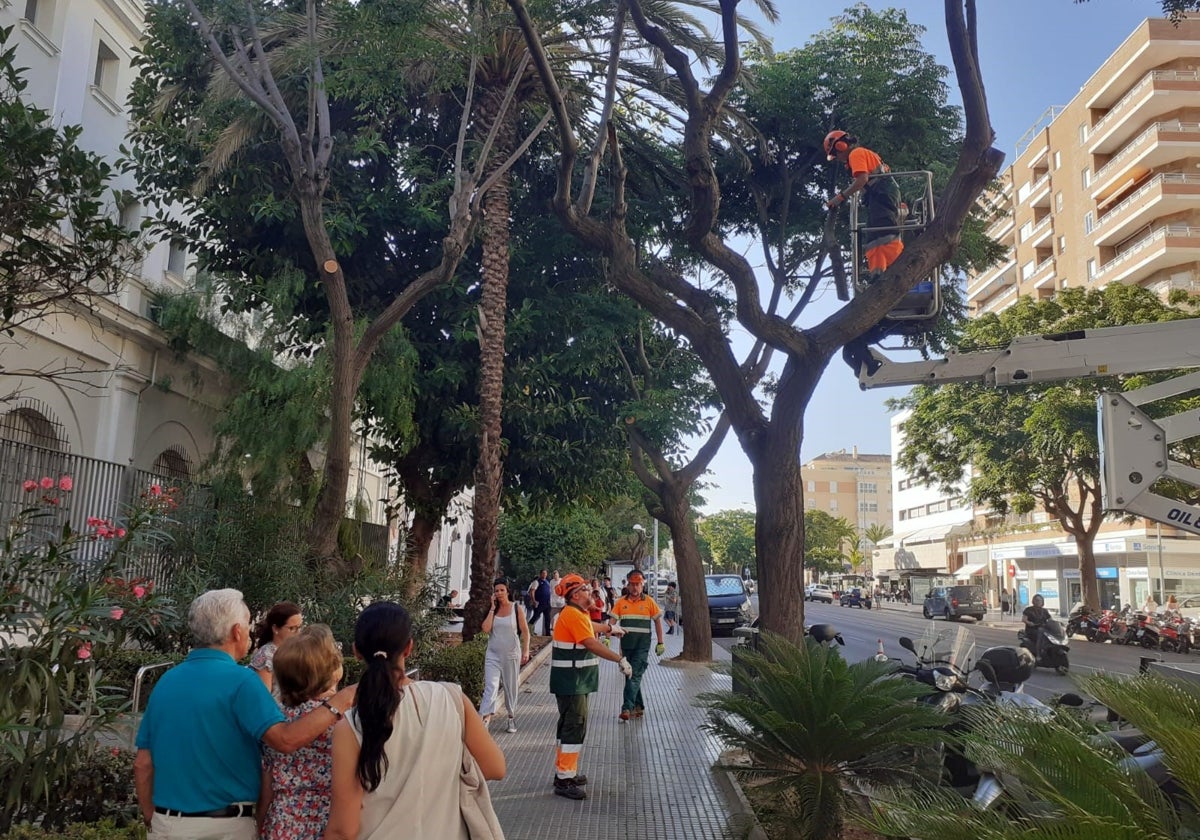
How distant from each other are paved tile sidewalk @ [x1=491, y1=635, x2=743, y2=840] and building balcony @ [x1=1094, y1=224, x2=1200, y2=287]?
118 ft

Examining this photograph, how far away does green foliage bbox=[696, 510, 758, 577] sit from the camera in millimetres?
115375

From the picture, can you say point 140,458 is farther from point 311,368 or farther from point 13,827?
point 13,827

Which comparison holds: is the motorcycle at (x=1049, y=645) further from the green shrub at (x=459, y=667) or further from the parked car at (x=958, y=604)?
the parked car at (x=958, y=604)

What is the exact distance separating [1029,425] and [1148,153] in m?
21.6

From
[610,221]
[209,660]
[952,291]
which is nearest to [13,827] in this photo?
[209,660]

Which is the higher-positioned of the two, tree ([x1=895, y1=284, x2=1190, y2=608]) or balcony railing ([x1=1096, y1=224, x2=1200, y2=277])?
balcony railing ([x1=1096, y1=224, x2=1200, y2=277])

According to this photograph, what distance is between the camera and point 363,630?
330 cm

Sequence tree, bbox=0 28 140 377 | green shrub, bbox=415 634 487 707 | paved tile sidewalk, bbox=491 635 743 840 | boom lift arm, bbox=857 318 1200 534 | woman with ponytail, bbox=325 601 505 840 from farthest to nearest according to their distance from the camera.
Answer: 1. green shrub, bbox=415 634 487 707
2. tree, bbox=0 28 140 377
3. boom lift arm, bbox=857 318 1200 534
4. paved tile sidewalk, bbox=491 635 743 840
5. woman with ponytail, bbox=325 601 505 840

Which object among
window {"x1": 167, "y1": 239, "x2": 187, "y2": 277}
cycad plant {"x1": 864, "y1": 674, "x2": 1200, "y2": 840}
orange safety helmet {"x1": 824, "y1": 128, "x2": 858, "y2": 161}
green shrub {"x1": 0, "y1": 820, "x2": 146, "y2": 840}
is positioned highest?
window {"x1": 167, "y1": 239, "x2": 187, "y2": 277}

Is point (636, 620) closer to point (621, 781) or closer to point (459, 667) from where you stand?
point (459, 667)

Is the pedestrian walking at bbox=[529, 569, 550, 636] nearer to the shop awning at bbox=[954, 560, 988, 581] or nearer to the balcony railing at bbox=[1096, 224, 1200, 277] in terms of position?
the balcony railing at bbox=[1096, 224, 1200, 277]

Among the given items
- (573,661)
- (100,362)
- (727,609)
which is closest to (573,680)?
(573,661)

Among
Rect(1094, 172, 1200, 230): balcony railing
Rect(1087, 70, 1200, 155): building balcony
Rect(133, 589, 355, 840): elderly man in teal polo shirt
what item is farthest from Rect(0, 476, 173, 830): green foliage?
Rect(1087, 70, 1200, 155): building balcony

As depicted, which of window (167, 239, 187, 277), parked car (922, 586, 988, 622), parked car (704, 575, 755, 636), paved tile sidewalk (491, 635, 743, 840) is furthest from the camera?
parked car (922, 586, 988, 622)
